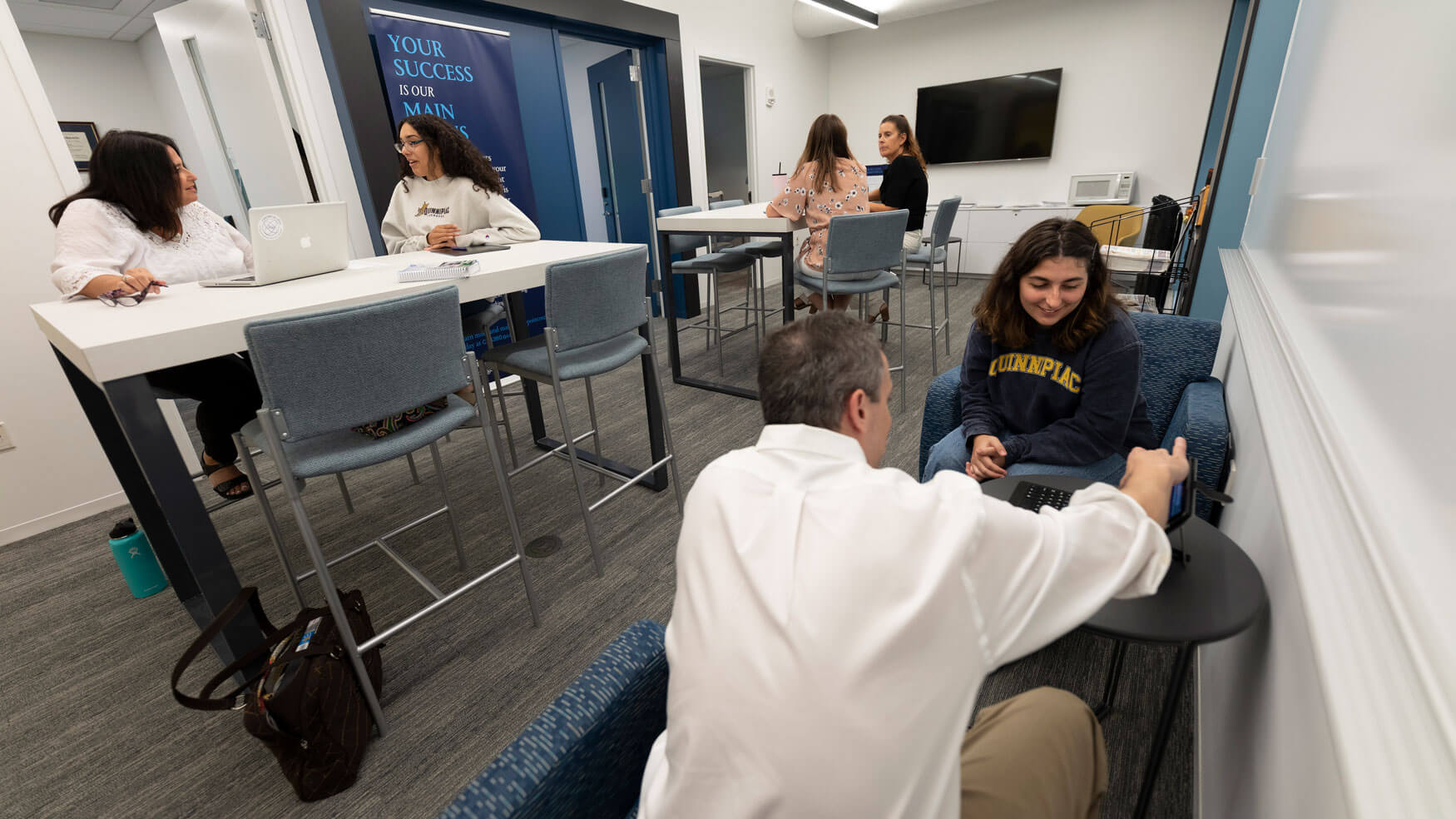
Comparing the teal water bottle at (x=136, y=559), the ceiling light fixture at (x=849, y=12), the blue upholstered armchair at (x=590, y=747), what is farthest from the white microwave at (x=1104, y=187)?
the teal water bottle at (x=136, y=559)

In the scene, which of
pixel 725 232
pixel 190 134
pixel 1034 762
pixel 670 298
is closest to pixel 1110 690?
pixel 1034 762

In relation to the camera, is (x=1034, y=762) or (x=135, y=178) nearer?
(x=1034, y=762)

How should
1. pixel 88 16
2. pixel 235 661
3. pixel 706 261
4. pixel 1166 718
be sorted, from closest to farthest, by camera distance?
pixel 1166 718 → pixel 235 661 → pixel 706 261 → pixel 88 16

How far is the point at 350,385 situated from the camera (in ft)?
4.13

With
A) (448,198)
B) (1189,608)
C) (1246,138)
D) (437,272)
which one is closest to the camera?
(1189,608)

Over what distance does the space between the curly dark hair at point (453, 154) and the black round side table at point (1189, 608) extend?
2.65 meters

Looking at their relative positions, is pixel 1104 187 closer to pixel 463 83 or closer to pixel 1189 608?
pixel 463 83

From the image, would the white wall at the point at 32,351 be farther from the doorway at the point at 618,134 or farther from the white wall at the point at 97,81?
the white wall at the point at 97,81

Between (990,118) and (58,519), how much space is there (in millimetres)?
7180

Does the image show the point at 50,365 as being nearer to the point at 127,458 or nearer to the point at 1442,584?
the point at 127,458

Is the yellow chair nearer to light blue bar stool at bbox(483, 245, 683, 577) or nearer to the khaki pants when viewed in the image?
→ light blue bar stool at bbox(483, 245, 683, 577)

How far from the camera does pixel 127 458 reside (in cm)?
179

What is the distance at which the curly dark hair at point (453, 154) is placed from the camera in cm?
241

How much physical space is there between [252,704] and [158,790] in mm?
417
